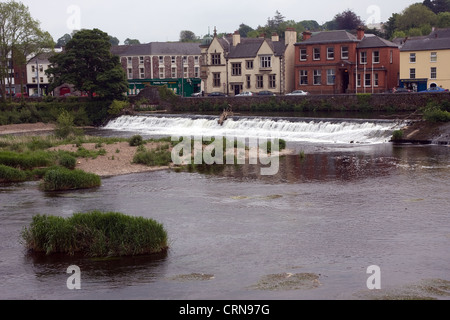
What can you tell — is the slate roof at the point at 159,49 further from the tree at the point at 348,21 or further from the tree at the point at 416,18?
the tree at the point at 416,18

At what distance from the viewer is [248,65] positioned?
98.6m

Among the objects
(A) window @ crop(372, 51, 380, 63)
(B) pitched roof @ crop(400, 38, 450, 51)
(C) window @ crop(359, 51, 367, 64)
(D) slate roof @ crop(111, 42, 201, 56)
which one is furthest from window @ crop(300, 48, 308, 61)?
(D) slate roof @ crop(111, 42, 201, 56)

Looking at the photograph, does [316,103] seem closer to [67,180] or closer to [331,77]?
[331,77]

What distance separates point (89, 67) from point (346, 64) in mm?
36589

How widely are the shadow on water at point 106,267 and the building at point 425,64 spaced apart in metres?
70.3

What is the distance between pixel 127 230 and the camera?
68.4ft

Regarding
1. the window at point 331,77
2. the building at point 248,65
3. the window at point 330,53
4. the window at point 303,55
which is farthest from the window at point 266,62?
the window at point 331,77

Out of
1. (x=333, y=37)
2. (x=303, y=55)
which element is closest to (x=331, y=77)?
(x=333, y=37)

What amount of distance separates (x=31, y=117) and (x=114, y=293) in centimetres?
7325

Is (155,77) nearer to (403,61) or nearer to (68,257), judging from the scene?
(403,61)

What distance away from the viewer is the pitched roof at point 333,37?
288 ft

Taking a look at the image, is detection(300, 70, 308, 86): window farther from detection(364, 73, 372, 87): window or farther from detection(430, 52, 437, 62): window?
detection(430, 52, 437, 62): window

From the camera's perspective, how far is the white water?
181 ft

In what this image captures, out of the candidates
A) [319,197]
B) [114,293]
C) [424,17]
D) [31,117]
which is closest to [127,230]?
[114,293]
